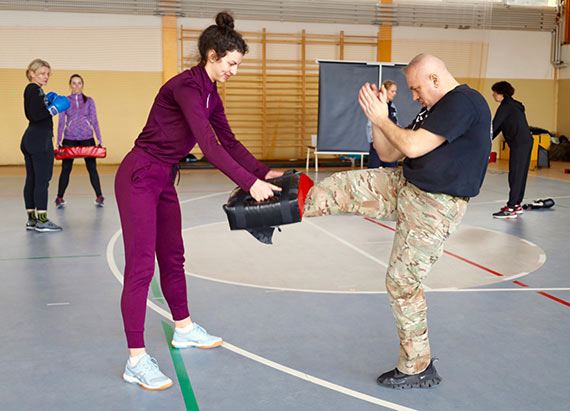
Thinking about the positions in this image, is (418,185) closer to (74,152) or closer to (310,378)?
(310,378)

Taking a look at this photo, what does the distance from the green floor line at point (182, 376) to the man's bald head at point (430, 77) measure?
1.56m

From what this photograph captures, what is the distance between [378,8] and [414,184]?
11.4m

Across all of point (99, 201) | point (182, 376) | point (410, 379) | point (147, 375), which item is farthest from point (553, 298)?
point (99, 201)

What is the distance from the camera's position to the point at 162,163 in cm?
246

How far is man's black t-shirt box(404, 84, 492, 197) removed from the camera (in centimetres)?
214

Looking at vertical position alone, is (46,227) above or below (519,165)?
below

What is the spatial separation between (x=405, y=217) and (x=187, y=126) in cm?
99

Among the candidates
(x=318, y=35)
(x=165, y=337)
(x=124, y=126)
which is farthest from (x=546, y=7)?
(x=165, y=337)

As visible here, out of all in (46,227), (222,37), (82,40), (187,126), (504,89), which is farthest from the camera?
(82,40)

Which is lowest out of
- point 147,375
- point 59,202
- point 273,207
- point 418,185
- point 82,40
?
point 59,202

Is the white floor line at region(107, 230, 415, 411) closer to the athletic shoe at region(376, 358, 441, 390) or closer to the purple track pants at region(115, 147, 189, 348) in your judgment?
the athletic shoe at region(376, 358, 441, 390)

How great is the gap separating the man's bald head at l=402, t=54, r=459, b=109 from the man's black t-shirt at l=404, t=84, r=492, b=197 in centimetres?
6

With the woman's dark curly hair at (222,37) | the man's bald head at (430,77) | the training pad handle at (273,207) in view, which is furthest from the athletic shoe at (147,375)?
the man's bald head at (430,77)

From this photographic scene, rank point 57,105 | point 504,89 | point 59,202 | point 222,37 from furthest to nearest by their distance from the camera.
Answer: point 59,202, point 504,89, point 57,105, point 222,37
